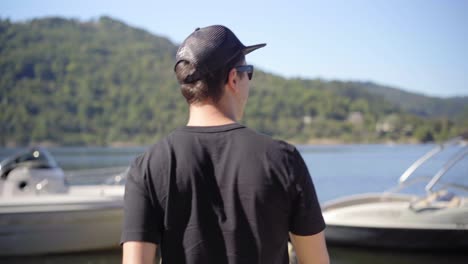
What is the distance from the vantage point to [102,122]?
94.4 m

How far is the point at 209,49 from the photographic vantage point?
1.48m

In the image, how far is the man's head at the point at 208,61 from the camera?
1.48m

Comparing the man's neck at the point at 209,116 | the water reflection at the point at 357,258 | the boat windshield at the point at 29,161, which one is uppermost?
the man's neck at the point at 209,116

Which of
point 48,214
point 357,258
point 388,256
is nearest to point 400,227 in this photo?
point 388,256

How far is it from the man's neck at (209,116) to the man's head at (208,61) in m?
0.02

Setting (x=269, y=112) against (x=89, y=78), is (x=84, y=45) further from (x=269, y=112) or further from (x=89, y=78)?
(x=269, y=112)

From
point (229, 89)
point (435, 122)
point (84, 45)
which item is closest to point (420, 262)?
point (229, 89)

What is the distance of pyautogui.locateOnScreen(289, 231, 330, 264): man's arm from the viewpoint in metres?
1.45

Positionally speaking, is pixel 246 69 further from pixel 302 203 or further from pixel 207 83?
pixel 302 203

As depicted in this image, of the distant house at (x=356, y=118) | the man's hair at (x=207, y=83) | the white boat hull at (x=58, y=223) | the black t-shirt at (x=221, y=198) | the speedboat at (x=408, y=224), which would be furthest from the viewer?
the distant house at (x=356, y=118)

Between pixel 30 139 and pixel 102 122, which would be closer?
pixel 30 139

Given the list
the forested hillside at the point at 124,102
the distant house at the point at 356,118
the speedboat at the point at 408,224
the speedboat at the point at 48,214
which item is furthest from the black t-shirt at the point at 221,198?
the distant house at the point at 356,118

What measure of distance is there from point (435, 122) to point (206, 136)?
7696 cm

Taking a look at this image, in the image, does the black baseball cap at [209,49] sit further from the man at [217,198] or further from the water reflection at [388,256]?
the water reflection at [388,256]
